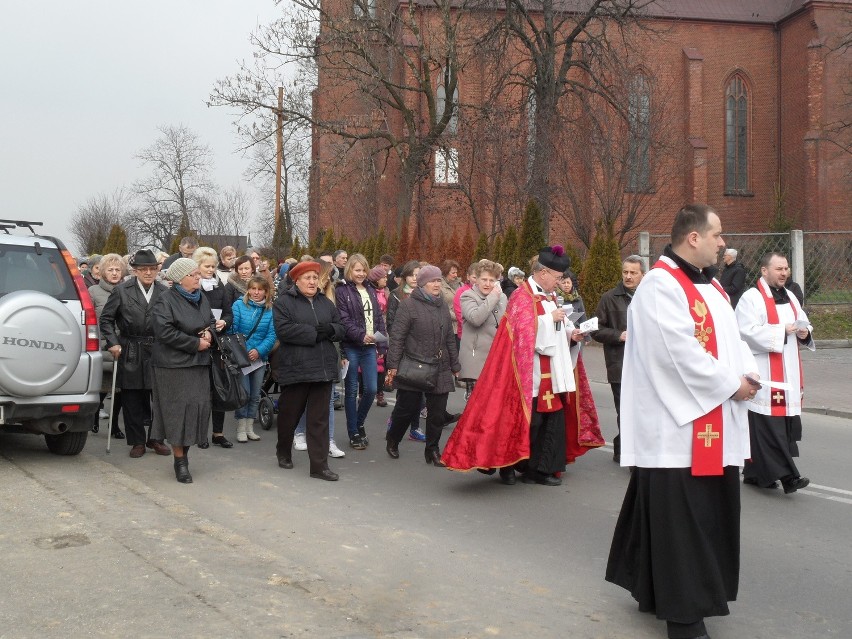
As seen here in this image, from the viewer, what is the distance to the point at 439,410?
9062 millimetres

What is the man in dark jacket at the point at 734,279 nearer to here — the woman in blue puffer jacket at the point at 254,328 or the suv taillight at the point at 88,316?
the woman in blue puffer jacket at the point at 254,328

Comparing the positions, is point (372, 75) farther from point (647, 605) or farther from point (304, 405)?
point (647, 605)

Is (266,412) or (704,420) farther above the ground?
(704,420)

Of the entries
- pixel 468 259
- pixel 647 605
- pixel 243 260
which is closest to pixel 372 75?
pixel 468 259

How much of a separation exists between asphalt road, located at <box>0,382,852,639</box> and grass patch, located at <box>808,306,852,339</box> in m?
12.9

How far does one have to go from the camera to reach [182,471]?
810 cm

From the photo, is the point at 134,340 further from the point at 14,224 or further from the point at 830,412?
the point at 830,412

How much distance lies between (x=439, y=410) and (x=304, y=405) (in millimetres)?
1228

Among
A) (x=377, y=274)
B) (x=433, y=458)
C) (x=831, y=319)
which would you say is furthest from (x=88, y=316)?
(x=831, y=319)

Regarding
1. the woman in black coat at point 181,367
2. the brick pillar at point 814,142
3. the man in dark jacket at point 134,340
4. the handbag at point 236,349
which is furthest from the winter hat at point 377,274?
the brick pillar at point 814,142

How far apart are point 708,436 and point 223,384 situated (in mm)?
4889

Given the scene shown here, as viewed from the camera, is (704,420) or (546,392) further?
(546,392)

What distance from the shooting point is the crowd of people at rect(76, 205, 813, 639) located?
188 inches

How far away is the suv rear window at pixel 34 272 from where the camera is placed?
8438 millimetres
